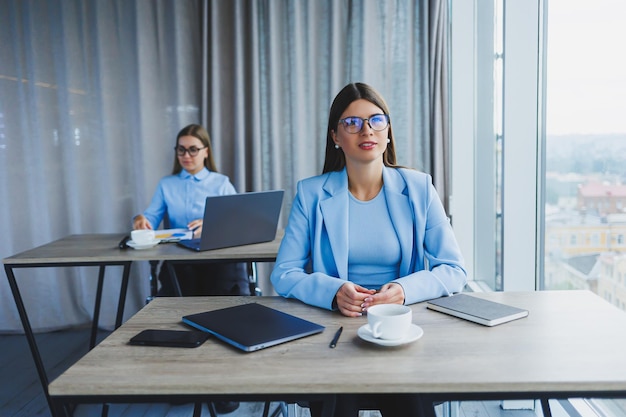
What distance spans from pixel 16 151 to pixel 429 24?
3.00m

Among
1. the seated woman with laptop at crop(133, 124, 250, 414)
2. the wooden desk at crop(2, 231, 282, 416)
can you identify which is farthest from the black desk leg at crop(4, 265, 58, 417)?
the seated woman with laptop at crop(133, 124, 250, 414)

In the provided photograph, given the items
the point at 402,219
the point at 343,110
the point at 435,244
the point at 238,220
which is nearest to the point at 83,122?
the point at 238,220

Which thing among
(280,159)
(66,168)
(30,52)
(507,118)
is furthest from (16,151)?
(507,118)

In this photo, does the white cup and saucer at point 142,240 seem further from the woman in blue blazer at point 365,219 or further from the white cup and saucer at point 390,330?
the white cup and saucer at point 390,330

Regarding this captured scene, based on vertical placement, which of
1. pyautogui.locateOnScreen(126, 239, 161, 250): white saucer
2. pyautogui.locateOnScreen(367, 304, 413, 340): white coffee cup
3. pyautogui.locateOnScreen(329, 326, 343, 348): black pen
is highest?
pyautogui.locateOnScreen(367, 304, 413, 340): white coffee cup

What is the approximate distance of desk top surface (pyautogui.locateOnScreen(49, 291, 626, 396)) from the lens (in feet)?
3.12

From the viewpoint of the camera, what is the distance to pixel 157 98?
A: 12.3ft

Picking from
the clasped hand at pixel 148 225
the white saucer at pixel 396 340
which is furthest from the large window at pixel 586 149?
the clasped hand at pixel 148 225

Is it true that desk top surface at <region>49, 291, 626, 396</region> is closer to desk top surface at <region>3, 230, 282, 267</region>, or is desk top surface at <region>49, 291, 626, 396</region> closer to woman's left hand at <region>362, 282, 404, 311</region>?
woman's left hand at <region>362, 282, 404, 311</region>

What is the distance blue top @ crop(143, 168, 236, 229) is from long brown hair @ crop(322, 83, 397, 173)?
1450mm

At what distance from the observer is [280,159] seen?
3.67 meters

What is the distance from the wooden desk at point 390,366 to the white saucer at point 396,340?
15 mm

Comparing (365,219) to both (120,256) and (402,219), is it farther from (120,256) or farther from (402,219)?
(120,256)

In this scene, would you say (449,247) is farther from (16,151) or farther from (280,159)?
(16,151)
